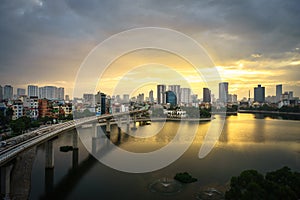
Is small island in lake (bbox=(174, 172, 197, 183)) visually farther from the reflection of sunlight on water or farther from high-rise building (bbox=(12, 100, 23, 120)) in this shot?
high-rise building (bbox=(12, 100, 23, 120))

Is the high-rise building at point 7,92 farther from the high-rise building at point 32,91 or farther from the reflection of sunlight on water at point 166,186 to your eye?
the reflection of sunlight on water at point 166,186

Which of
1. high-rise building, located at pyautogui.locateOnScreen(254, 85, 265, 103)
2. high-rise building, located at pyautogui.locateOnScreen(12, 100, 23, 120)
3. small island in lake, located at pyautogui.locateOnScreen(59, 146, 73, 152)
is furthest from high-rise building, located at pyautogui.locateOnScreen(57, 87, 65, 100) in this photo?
high-rise building, located at pyautogui.locateOnScreen(254, 85, 265, 103)

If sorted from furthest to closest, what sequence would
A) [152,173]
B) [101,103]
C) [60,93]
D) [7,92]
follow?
[60,93] → [7,92] → [101,103] → [152,173]

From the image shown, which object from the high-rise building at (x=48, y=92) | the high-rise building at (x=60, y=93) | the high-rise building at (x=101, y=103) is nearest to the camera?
the high-rise building at (x=101, y=103)

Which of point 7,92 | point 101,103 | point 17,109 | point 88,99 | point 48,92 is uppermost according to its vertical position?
point 48,92

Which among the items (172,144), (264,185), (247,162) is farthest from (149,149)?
(264,185)

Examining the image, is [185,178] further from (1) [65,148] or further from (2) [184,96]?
(2) [184,96]

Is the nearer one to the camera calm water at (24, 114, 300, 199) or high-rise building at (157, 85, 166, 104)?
calm water at (24, 114, 300, 199)

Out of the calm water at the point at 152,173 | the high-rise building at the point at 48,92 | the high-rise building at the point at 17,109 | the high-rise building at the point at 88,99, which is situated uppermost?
the high-rise building at the point at 48,92

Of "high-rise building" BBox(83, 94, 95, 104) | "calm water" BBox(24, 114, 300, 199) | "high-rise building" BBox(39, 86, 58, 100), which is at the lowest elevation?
"calm water" BBox(24, 114, 300, 199)

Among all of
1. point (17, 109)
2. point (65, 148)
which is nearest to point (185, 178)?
point (65, 148)

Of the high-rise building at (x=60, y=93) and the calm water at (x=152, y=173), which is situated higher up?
the high-rise building at (x=60, y=93)

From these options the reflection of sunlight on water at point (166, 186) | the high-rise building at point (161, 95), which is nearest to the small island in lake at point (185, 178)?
the reflection of sunlight on water at point (166, 186)

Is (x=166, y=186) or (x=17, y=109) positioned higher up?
(x=17, y=109)
